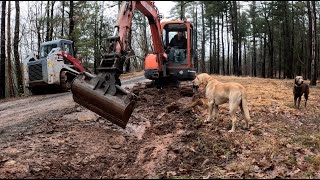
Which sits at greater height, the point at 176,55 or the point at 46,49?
the point at 46,49

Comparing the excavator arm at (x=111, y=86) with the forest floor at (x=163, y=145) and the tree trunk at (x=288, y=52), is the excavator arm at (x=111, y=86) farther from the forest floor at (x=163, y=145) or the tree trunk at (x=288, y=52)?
the tree trunk at (x=288, y=52)

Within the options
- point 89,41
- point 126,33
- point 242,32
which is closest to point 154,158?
point 126,33

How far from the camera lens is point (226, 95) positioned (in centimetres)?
844

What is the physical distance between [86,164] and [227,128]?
139 inches

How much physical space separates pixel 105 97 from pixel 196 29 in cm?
2800

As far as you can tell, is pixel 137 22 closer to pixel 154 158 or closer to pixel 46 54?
pixel 46 54

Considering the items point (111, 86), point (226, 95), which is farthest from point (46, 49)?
point (226, 95)

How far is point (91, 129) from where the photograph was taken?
8492 mm


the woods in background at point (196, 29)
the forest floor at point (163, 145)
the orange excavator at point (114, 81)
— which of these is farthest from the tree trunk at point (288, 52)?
the orange excavator at point (114, 81)

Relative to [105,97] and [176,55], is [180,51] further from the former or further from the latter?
[105,97]

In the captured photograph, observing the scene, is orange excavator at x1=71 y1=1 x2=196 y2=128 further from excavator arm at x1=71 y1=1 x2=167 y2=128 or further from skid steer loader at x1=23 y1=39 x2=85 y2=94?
skid steer loader at x1=23 y1=39 x2=85 y2=94

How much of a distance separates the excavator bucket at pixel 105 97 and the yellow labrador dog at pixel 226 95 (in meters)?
2.21

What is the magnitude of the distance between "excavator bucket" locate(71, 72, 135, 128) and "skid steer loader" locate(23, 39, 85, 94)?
1010 cm

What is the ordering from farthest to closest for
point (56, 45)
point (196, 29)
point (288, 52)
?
1. point (288, 52)
2. point (196, 29)
3. point (56, 45)
